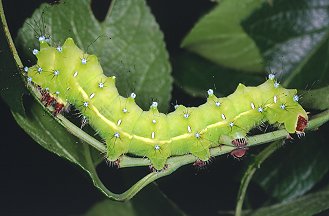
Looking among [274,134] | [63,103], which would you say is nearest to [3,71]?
[63,103]

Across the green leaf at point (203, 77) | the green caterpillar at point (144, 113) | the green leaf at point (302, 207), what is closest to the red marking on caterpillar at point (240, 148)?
the green caterpillar at point (144, 113)

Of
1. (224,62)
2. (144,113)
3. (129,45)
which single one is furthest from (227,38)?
(144,113)

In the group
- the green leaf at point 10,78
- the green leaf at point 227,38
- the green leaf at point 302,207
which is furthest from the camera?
the green leaf at point 227,38

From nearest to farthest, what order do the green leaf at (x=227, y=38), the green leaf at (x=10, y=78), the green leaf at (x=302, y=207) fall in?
the green leaf at (x=10, y=78)
the green leaf at (x=302, y=207)
the green leaf at (x=227, y=38)

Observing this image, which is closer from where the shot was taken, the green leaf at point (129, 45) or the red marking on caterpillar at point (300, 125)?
the red marking on caterpillar at point (300, 125)

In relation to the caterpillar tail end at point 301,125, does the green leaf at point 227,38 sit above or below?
above

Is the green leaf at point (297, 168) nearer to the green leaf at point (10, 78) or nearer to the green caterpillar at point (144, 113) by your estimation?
the green caterpillar at point (144, 113)
